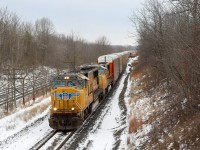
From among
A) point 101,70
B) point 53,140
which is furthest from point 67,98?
point 101,70

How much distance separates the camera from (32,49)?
6159 cm

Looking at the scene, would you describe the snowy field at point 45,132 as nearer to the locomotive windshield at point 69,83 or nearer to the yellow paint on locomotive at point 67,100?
the yellow paint on locomotive at point 67,100

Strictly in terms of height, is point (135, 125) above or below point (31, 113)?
above

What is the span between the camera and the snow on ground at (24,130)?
1345 centimetres

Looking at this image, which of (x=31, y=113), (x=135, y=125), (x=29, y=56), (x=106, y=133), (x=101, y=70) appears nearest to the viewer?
(x=135, y=125)

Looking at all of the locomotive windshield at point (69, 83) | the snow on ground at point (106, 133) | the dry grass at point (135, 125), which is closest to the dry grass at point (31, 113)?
the locomotive windshield at point (69, 83)

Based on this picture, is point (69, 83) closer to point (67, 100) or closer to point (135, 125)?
point (67, 100)

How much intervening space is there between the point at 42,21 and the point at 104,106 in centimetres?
9204

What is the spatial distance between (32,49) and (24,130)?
158 ft

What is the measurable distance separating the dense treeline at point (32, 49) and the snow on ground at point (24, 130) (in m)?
8.00

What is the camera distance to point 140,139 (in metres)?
12.5

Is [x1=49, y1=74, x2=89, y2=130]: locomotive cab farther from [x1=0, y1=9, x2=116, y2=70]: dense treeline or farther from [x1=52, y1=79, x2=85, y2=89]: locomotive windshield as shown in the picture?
[x1=0, y1=9, x2=116, y2=70]: dense treeline

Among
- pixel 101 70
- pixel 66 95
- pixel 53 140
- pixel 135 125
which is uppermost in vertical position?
pixel 101 70

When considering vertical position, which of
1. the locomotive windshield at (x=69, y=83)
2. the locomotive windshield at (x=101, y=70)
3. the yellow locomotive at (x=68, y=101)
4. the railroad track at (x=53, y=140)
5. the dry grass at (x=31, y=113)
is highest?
the locomotive windshield at (x=101, y=70)
